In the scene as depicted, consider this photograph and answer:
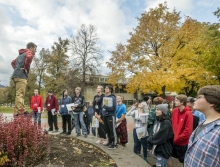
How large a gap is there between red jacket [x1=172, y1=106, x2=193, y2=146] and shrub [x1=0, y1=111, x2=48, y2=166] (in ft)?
9.92

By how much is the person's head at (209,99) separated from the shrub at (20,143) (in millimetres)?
2779

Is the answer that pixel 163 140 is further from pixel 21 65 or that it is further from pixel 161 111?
pixel 21 65

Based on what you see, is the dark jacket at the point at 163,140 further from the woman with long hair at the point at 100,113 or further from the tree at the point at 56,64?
the tree at the point at 56,64

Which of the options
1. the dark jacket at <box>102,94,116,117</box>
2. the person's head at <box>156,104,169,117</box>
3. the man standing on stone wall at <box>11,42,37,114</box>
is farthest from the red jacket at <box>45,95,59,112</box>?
the person's head at <box>156,104,169,117</box>

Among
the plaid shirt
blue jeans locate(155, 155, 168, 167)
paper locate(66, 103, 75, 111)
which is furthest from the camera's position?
paper locate(66, 103, 75, 111)

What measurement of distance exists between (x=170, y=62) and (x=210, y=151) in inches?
558

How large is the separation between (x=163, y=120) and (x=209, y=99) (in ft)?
6.63

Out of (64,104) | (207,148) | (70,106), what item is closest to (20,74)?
(70,106)

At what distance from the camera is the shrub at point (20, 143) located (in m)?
3.16

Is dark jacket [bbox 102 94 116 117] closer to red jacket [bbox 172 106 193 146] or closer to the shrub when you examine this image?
red jacket [bbox 172 106 193 146]

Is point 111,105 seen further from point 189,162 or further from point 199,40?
point 199,40

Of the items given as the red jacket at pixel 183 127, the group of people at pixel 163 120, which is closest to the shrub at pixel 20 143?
the group of people at pixel 163 120

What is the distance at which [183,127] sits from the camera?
454 cm

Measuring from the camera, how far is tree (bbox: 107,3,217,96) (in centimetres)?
1536
